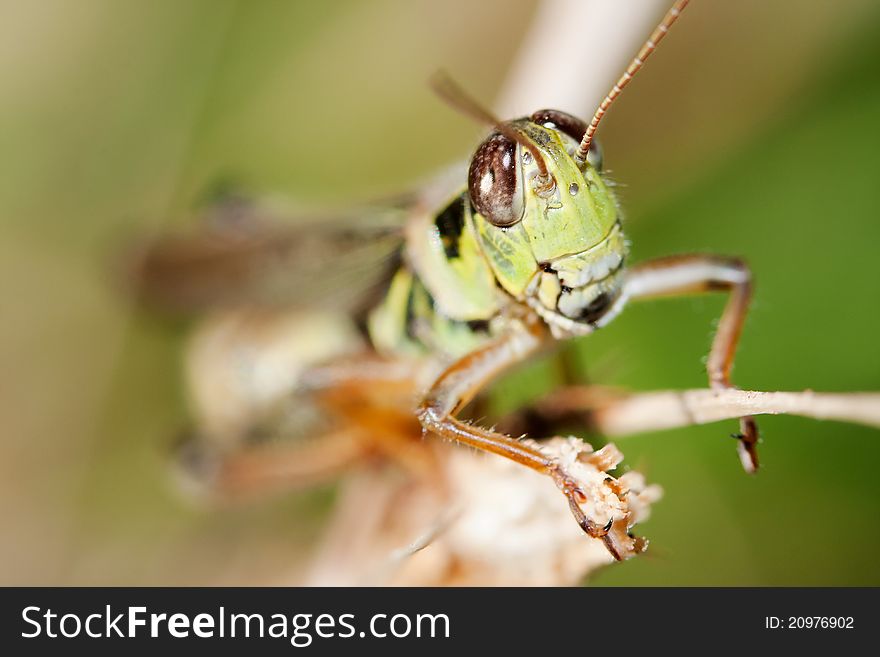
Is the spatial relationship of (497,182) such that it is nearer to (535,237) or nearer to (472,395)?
(535,237)

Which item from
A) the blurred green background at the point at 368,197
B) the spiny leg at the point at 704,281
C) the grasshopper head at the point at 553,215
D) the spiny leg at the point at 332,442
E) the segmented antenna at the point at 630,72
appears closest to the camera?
the segmented antenna at the point at 630,72

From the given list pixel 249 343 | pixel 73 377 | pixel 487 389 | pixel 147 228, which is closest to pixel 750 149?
pixel 487 389

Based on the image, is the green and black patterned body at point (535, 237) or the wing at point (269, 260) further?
the wing at point (269, 260)

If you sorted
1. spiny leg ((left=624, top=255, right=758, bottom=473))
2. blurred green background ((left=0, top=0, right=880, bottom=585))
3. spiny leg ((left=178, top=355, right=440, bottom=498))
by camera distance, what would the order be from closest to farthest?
spiny leg ((left=624, top=255, right=758, bottom=473))
spiny leg ((left=178, top=355, right=440, bottom=498))
blurred green background ((left=0, top=0, right=880, bottom=585))

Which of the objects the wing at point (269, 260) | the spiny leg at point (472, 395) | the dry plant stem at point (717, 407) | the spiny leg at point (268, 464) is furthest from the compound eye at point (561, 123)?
the spiny leg at point (268, 464)

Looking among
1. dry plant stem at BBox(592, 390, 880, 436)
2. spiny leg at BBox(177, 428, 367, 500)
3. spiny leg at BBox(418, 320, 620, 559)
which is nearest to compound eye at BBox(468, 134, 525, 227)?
spiny leg at BBox(418, 320, 620, 559)

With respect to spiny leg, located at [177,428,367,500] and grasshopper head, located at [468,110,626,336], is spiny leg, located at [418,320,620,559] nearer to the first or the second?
grasshopper head, located at [468,110,626,336]

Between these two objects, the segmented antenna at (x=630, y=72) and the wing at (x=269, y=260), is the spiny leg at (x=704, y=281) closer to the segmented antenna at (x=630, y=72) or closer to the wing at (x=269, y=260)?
the segmented antenna at (x=630, y=72)

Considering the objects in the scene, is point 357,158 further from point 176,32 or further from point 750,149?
point 750,149
